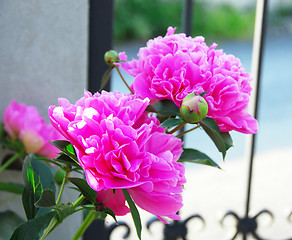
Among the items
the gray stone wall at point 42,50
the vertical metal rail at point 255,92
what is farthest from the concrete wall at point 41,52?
the vertical metal rail at point 255,92

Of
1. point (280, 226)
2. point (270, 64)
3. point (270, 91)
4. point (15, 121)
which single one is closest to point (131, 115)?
point (15, 121)

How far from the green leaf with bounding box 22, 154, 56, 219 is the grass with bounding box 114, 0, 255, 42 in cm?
590

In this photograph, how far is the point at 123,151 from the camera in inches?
15.3

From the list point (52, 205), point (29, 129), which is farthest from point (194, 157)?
point (29, 129)

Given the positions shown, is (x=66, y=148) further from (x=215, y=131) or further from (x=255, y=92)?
(x=255, y=92)

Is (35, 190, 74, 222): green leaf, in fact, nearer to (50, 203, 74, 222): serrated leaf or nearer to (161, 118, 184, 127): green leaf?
(50, 203, 74, 222): serrated leaf

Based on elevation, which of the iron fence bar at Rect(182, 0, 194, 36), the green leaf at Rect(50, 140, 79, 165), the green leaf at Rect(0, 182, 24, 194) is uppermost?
the iron fence bar at Rect(182, 0, 194, 36)

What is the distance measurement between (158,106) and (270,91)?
5.44 m

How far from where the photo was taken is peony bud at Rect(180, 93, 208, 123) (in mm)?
400

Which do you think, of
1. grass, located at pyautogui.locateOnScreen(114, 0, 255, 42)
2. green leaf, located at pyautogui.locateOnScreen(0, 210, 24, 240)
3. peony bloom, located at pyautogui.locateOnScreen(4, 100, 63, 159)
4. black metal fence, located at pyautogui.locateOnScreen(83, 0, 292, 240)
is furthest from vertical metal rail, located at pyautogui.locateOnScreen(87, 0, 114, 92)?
grass, located at pyautogui.locateOnScreen(114, 0, 255, 42)

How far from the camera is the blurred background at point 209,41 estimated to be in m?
0.76

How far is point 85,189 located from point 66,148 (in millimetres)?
42

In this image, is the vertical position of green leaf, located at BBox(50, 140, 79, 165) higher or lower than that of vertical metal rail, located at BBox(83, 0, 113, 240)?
lower

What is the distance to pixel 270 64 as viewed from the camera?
6492mm
